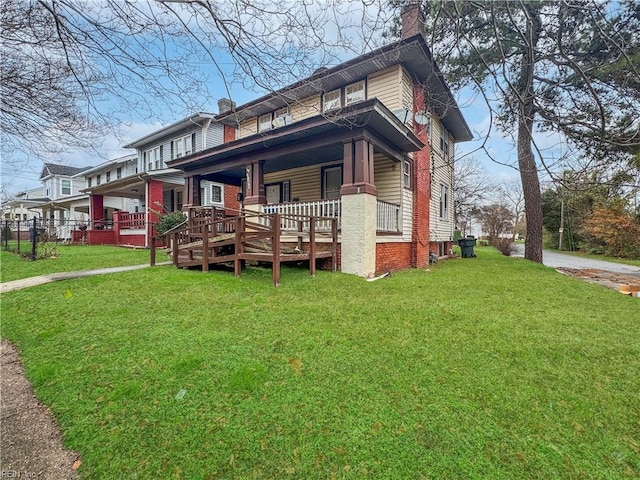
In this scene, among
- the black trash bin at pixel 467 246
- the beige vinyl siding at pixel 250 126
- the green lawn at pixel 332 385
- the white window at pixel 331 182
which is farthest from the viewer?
the black trash bin at pixel 467 246

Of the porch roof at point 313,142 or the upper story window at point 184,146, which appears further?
the upper story window at point 184,146

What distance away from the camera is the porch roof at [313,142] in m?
7.06

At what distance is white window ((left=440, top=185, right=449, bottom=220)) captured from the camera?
575 inches

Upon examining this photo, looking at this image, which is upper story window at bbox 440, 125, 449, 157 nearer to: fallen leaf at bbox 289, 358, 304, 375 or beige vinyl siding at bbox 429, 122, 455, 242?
beige vinyl siding at bbox 429, 122, 455, 242

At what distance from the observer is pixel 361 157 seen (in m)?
7.43

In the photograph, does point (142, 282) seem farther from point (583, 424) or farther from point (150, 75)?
point (583, 424)

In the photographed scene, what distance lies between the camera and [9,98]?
15.8ft

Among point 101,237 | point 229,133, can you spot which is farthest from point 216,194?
point 101,237

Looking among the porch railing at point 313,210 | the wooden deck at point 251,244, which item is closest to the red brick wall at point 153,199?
the wooden deck at point 251,244

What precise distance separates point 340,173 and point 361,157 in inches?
151

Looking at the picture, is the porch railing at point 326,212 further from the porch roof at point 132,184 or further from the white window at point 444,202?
the porch roof at point 132,184

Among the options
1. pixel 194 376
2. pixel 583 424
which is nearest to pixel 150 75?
pixel 194 376

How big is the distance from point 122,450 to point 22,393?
59.1 inches

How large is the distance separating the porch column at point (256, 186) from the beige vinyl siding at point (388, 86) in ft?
14.7
